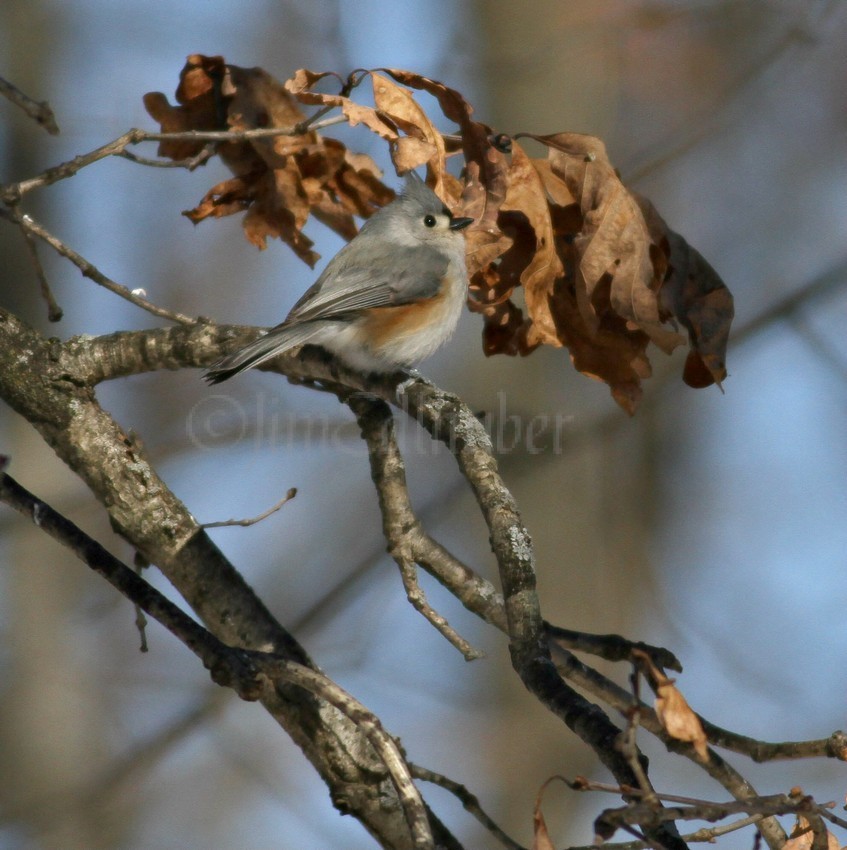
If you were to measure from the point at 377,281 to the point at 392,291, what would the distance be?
6 centimetres

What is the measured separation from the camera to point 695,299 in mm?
2195

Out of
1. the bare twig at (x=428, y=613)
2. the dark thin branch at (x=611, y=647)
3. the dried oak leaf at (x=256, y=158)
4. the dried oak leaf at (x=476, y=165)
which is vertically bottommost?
the dark thin branch at (x=611, y=647)

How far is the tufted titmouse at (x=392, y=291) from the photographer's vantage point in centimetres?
278

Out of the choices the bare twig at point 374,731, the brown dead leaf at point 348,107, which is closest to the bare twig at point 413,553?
the bare twig at point 374,731

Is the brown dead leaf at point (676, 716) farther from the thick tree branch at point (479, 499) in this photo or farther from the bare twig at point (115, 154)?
the bare twig at point (115, 154)

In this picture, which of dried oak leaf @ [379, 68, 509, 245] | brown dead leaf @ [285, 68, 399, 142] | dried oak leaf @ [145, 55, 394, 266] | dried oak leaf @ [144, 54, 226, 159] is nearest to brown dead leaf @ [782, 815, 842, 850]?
dried oak leaf @ [379, 68, 509, 245]

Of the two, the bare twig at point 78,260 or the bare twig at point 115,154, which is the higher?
the bare twig at point 115,154

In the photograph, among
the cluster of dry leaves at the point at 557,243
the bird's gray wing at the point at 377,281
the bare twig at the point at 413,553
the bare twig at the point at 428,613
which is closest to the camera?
the bare twig at the point at 428,613

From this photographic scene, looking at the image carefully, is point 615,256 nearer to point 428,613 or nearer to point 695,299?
point 695,299

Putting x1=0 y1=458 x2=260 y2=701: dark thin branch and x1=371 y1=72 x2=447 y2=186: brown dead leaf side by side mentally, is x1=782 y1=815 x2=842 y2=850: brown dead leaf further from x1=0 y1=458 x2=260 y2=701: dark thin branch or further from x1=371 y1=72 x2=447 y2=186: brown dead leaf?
x1=371 y1=72 x2=447 y2=186: brown dead leaf

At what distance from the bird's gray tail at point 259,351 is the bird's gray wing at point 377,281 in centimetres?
33

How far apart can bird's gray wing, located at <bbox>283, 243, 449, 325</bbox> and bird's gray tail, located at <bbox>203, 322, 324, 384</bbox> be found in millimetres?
333

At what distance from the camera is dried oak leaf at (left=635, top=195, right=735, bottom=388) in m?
2.14

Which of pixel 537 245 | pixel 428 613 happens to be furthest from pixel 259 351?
pixel 428 613
